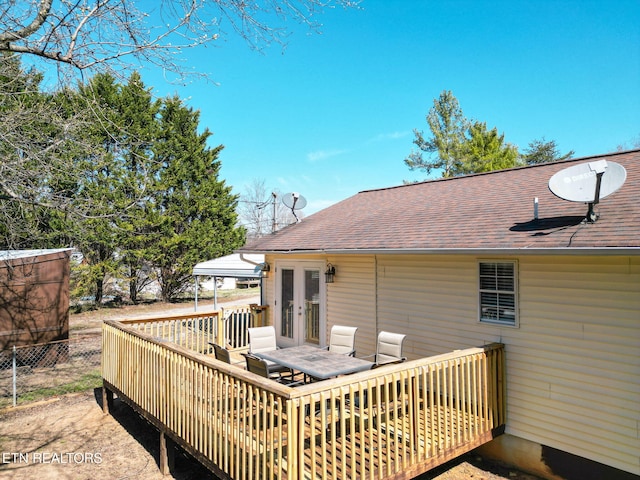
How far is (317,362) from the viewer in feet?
19.5

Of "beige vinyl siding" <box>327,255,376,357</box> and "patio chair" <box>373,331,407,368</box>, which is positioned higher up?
"beige vinyl siding" <box>327,255,376,357</box>

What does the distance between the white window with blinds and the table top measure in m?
1.93

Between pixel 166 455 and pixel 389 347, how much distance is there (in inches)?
144

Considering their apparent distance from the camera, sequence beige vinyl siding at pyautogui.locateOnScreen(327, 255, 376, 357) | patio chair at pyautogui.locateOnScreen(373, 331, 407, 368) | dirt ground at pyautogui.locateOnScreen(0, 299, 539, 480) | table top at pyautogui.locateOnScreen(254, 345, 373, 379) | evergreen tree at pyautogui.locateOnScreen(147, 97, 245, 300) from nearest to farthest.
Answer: dirt ground at pyautogui.locateOnScreen(0, 299, 539, 480)
table top at pyautogui.locateOnScreen(254, 345, 373, 379)
patio chair at pyautogui.locateOnScreen(373, 331, 407, 368)
beige vinyl siding at pyautogui.locateOnScreen(327, 255, 376, 357)
evergreen tree at pyautogui.locateOnScreen(147, 97, 245, 300)

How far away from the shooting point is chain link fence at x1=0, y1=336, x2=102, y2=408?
7.99 meters

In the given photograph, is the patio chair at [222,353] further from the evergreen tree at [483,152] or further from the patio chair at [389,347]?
the evergreen tree at [483,152]

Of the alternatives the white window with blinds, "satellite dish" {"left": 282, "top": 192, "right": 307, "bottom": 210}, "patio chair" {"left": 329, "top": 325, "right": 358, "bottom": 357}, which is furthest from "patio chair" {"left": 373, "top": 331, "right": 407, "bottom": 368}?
"satellite dish" {"left": 282, "top": 192, "right": 307, "bottom": 210}

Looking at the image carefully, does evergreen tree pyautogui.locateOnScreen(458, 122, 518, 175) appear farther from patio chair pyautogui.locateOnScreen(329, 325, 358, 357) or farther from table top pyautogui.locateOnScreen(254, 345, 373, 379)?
table top pyautogui.locateOnScreen(254, 345, 373, 379)

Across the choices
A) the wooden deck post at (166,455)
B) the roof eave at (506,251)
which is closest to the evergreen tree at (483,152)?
the roof eave at (506,251)

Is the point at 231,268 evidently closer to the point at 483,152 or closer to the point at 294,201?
the point at 294,201

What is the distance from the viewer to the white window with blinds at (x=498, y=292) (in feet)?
18.0

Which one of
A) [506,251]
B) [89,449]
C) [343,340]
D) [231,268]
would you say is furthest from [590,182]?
[231,268]

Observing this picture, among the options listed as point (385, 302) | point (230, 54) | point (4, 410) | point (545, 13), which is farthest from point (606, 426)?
point (545, 13)

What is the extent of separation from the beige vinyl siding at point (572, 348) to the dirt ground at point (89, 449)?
2.85 feet
